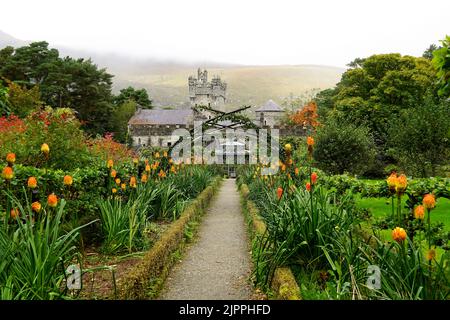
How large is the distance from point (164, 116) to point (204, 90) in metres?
25.2

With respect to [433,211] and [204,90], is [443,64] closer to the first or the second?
[433,211]

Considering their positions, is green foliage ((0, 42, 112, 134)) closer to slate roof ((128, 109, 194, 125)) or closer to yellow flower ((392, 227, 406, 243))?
slate roof ((128, 109, 194, 125))

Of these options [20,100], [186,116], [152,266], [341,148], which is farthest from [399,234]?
[186,116]

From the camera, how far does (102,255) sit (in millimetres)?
4812

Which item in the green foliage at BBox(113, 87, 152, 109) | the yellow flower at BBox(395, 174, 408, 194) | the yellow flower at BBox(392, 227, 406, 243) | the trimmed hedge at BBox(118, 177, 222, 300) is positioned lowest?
the trimmed hedge at BBox(118, 177, 222, 300)

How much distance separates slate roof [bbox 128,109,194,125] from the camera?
5513cm

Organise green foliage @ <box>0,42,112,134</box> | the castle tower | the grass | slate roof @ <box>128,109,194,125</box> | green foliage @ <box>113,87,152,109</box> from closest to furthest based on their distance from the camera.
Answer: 1. the grass
2. green foliage @ <box>0,42,112,134</box>
3. slate roof @ <box>128,109,194,125</box>
4. green foliage @ <box>113,87,152,109</box>
5. the castle tower

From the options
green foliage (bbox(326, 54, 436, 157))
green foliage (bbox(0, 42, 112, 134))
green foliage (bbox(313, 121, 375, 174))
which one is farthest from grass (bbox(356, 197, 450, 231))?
green foliage (bbox(0, 42, 112, 134))

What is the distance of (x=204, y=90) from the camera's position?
8031 cm

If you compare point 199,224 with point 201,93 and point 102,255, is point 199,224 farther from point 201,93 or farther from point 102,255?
point 201,93

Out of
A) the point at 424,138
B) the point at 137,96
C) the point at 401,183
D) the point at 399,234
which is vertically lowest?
the point at 424,138

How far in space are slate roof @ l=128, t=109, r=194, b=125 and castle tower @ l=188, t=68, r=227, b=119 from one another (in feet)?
69.9
